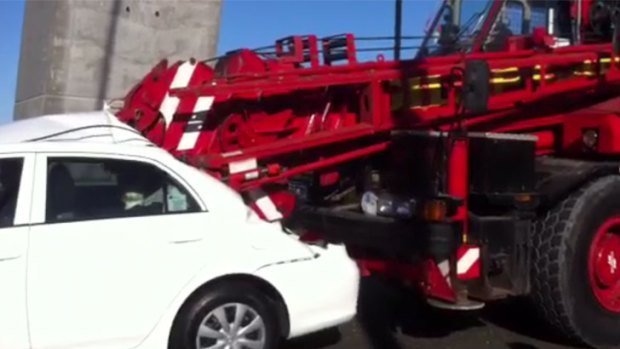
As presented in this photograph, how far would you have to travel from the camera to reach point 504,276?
21.4 ft

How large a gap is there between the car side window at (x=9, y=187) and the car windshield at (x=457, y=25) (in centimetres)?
466

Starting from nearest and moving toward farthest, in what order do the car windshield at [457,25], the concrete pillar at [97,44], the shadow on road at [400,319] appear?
the shadow on road at [400,319] < the car windshield at [457,25] < the concrete pillar at [97,44]

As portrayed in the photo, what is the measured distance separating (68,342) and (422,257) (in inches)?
99.0

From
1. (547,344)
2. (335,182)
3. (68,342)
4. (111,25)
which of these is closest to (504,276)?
(547,344)

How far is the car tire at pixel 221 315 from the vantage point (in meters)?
5.21

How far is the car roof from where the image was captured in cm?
511

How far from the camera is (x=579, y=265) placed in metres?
6.54

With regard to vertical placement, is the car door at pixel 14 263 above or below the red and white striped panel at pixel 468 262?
above

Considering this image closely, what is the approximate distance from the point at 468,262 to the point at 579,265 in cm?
90

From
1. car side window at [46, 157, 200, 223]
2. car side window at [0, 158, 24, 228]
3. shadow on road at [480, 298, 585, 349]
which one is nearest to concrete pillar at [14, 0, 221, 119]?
shadow on road at [480, 298, 585, 349]

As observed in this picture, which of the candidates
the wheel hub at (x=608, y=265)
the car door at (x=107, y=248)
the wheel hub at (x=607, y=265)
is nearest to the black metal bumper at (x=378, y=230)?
the wheel hub at (x=607, y=265)

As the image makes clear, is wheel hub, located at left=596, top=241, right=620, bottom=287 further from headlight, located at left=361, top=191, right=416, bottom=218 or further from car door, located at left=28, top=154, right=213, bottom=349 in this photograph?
car door, located at left=28, top=154, right=213, bottom=349

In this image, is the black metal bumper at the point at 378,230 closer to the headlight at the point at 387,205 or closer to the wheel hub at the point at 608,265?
the headlight at the point at 387,205

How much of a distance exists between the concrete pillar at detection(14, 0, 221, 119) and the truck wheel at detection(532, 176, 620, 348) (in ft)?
35.9
